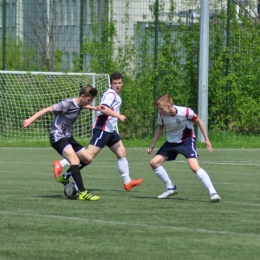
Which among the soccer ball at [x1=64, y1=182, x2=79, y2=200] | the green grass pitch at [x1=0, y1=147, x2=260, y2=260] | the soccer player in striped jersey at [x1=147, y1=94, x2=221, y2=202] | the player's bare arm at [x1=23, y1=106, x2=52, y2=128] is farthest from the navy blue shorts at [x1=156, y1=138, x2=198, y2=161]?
the player's bare arm at [x1=23, y1=106, x2=52, y2=128]

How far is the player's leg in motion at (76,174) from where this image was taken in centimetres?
1145

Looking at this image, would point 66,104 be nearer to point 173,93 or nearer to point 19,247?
point 19,247

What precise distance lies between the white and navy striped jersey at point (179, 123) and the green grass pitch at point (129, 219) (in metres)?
0.83

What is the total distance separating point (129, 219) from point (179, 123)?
8.23 feet

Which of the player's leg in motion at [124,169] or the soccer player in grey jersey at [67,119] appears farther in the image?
the player's leg in motion at [124,169]

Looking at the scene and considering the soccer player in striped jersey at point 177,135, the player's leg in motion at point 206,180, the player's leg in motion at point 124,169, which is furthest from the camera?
the player's leg in motion at point 124,169

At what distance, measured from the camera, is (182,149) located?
11641 millimetres

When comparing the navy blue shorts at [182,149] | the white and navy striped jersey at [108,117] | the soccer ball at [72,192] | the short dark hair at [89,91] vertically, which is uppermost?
the short dark hair at [89,91]

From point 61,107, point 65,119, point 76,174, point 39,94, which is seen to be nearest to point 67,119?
point 65,119

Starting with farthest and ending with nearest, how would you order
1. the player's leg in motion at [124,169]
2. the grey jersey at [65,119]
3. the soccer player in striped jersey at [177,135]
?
the player's leg in motion at [124,169] → the grey jersey at [65,119] → the soccer player in striped jersey at [177,135]

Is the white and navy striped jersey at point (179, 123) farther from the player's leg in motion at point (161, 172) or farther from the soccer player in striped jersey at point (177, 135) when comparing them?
the player's leg in motion at point (161, 172)

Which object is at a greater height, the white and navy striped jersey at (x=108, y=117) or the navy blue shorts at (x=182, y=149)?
the white and navy striped jersey at (x=108, y=117)

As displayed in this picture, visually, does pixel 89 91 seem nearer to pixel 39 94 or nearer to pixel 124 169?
pixel 124 169

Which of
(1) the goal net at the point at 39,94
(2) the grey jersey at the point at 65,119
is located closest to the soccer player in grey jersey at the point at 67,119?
(2) the grey jersey at the point at 65,119
